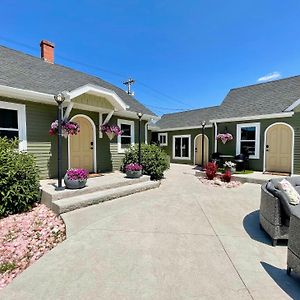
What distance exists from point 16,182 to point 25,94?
301 cm

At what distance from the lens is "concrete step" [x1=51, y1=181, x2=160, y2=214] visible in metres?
4.68

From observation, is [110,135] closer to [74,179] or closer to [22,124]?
[22,124]

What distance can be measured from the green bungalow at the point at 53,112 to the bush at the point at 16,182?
160 centimetres

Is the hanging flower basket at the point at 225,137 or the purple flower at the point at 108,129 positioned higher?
the purple flower at the point at 108,129

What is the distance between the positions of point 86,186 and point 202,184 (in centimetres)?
480

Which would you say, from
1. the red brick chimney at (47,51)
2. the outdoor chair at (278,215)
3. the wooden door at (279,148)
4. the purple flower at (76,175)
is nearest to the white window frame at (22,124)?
the purple flower at (76,175)

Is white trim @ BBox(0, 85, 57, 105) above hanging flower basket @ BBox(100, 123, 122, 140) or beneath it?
above

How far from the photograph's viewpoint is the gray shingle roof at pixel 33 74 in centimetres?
647

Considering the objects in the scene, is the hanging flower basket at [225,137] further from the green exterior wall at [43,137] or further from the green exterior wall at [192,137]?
the green exterior wall at [43,137]

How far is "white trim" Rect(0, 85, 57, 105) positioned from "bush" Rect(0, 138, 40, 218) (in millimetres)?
1738

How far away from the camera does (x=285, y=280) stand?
2434 mm

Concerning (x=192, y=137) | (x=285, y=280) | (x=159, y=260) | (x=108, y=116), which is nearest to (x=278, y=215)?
(x=285, y=280)

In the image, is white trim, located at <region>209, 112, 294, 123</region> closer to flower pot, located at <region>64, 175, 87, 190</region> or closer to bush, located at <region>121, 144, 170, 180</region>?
bush, located at <region>121, 144, 170, 180</region>

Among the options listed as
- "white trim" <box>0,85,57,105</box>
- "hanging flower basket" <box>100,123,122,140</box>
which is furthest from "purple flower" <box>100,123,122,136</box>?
"white trim" <box>0,85,57,105</box>
